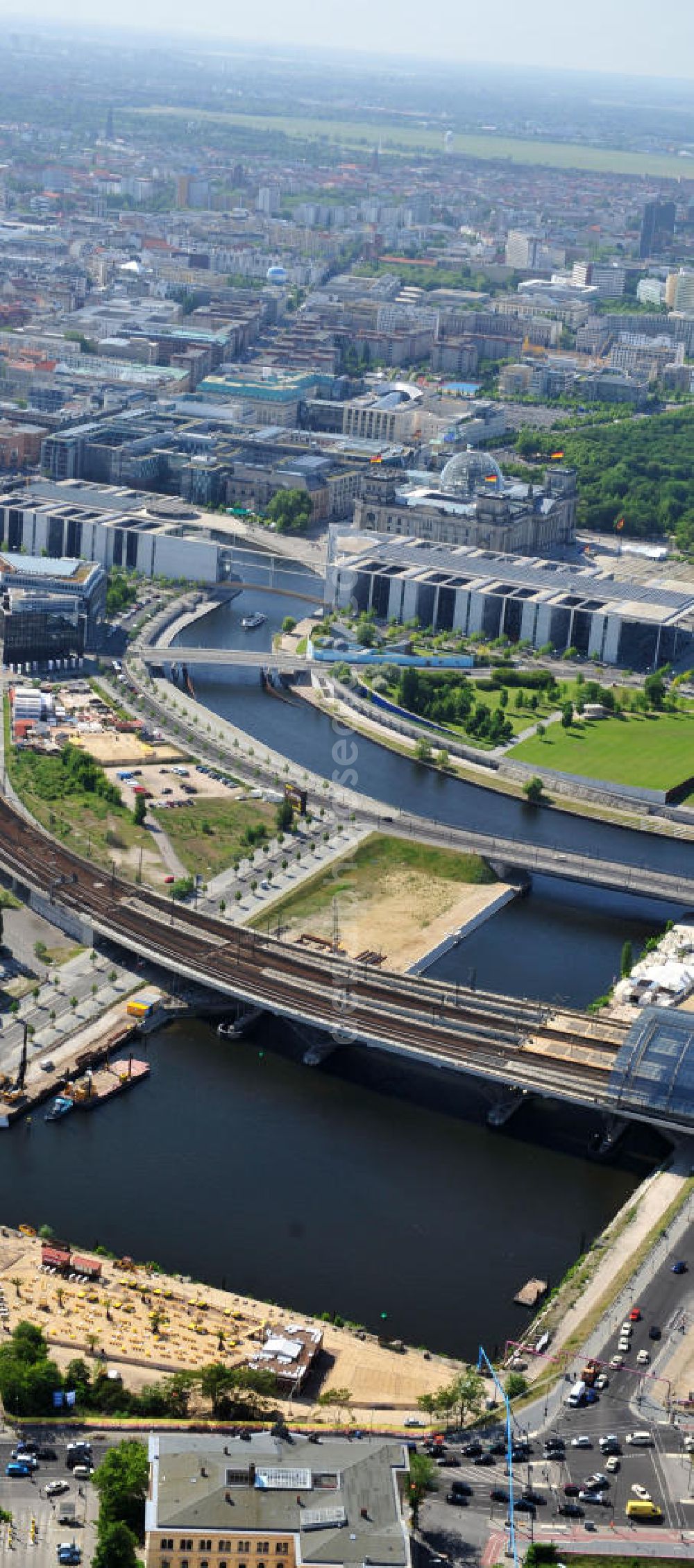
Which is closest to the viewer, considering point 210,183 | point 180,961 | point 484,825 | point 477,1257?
point 477,1257

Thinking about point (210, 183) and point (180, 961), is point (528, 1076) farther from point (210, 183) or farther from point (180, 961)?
point (210, 183)

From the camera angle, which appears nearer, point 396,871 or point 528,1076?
point 528,1076

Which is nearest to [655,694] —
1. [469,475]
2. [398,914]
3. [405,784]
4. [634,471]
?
[405,784]

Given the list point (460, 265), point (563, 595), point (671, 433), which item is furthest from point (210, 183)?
A: point (563, 595)

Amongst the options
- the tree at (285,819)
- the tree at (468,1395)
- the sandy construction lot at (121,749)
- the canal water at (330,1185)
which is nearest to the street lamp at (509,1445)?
the tree at (468,1395)

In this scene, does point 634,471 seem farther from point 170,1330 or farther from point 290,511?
point 170,1330

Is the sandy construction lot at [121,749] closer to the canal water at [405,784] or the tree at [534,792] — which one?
the canal water at [405,784]
